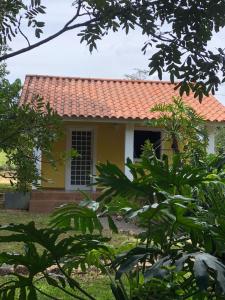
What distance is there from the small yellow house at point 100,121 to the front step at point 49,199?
755 mm

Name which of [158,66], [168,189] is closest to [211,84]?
[158,66]

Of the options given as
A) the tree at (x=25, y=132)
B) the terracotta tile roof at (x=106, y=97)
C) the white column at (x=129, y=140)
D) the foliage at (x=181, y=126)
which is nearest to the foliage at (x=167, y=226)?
the tree at (x=25, y=132)

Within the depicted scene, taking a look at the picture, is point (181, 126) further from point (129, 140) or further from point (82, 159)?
point (82, 159)

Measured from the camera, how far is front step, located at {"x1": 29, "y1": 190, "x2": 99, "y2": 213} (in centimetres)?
1516

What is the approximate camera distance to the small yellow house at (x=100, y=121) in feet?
53.5

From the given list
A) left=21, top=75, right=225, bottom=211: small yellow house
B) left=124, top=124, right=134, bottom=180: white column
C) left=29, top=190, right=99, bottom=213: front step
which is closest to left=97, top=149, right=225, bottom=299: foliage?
left=29, top=190, right=99, bottom=213: front step

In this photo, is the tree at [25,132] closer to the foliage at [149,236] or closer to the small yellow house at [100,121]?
the foliage at [149,236]

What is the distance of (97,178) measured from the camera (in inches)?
105

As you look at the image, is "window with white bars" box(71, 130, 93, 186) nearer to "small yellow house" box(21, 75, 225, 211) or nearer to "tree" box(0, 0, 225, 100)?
"small yellow house" box(21, 75, 225, 211)

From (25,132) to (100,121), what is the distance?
12.9 meters

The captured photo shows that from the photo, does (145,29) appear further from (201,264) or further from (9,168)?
(201,264)

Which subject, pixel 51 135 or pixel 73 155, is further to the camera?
pixel 73 155

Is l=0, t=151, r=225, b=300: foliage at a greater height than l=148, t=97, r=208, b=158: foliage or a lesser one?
lesser

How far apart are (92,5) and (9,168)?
1119 millimetres
